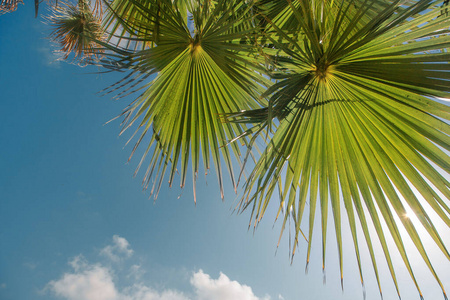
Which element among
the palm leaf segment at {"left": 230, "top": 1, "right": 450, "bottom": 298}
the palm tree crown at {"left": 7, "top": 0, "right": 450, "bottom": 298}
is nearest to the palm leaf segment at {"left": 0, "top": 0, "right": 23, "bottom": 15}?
the palm tree crown at {"left": 7, "top": 0, "right": 450, "bottom": 298}

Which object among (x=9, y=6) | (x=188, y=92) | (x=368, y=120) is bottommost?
(x=368, y=120)

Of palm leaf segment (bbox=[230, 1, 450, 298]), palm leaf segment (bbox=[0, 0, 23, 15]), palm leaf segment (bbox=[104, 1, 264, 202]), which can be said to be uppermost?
palm leaf segment (bbox=[0, 0, 23, 15])

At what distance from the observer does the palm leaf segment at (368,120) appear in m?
1.30

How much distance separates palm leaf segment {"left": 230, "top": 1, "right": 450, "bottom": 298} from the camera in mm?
1296

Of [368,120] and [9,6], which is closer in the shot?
[368,120]

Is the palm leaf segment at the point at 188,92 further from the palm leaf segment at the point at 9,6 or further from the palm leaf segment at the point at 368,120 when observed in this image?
the palm leaf segment at the point at 9,6

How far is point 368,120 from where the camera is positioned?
1533 mm

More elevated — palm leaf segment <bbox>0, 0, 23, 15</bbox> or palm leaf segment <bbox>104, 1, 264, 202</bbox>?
palm leaf segment <bbox>0, 0, 23, 15</bbox>

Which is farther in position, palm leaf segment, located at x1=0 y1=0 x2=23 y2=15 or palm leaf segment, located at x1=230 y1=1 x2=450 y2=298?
palm leaf segment, located at x1=0 y1=0 x2=23 y2=15

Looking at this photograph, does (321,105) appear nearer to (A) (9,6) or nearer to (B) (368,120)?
(B) (368,120)

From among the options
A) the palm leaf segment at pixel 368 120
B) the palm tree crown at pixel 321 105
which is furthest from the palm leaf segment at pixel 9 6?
the palm leaf segment at pixel 368 120

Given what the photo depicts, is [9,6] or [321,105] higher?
[9,6]

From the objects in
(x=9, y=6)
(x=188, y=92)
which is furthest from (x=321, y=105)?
(x=9, y=6)

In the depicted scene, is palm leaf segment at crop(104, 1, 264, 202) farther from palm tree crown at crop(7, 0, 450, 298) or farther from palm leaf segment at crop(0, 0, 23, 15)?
palm leaf segment at crop(0, 0, 23, 15)
